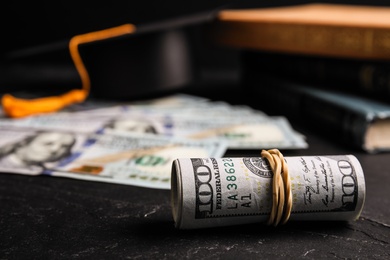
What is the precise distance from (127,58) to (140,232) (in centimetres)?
79

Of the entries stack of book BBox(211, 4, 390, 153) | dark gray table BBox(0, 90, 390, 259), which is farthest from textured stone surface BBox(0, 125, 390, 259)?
stack of book BBox(211, 4, 390, 153)

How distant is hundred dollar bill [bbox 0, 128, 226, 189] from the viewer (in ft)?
2.91

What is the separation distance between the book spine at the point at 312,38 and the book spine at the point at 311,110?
0.32 feet

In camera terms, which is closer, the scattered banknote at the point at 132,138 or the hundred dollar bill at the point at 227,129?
the scattered banknote at the point at 132,138

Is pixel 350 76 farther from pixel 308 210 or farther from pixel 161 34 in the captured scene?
pixel 308 210

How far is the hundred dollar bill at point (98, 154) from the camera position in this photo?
89 cm

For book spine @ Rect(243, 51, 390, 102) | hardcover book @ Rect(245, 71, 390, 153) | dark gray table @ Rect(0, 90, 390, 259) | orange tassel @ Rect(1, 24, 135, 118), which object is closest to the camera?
dark gray table @ Rect(0, 90, 390, 259)

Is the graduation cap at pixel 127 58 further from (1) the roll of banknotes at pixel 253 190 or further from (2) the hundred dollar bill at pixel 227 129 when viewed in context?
(1) the roll of banknotes at pixel 253 190

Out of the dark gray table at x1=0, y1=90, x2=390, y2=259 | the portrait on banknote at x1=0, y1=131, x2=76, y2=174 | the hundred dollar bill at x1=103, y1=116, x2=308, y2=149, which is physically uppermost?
the portrait on banknote at x1=0, y1=131, x2=76, y2=174

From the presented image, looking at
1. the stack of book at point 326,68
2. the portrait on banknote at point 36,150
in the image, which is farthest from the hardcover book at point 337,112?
the portrait on banknote at point 36,150

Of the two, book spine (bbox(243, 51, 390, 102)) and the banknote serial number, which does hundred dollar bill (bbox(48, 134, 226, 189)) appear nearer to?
the banknote serial number

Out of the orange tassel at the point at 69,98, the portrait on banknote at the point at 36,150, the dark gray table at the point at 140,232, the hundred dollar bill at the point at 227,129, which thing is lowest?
the hundred dollar bill at the point at 227,129

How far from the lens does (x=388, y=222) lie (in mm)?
717

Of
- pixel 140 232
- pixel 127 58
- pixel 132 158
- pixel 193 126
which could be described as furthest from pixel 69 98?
pixel 140 232
